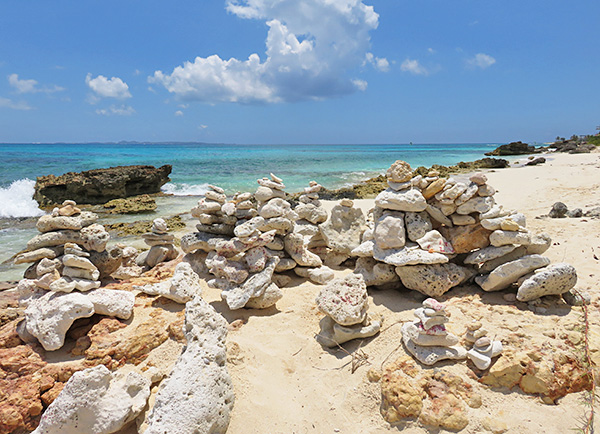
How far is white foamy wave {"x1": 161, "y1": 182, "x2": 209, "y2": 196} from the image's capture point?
63.0ft

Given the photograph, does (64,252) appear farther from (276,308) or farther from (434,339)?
(434,339)

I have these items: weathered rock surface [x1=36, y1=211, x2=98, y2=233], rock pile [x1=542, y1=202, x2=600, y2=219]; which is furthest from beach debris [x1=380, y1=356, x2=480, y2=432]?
rock pile [x1=542, y1=202, x2=600, y2=219]

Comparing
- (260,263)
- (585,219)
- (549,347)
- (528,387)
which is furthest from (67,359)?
(585,219)

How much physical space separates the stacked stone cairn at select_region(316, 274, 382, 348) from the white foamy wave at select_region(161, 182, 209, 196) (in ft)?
51.5

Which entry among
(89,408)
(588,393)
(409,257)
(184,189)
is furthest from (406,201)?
(184,189)

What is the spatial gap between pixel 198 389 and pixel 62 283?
2.14 m

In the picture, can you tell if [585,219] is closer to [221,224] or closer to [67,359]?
[221,224]

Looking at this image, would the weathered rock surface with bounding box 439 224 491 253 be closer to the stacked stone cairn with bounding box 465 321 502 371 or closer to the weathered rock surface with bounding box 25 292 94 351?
the stacked stone cairn with bounding box 465 321 502 371

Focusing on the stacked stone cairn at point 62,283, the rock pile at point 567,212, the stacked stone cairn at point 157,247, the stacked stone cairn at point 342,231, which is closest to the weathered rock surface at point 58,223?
the stacked stone cairn at point 62,283

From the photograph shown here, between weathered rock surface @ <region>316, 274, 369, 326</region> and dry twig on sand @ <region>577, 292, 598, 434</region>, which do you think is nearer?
dry twig on sand @ <region>577, 292, 598, 434</region>

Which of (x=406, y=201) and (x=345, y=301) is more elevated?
(x=406, y=201)

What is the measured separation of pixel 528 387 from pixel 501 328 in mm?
655

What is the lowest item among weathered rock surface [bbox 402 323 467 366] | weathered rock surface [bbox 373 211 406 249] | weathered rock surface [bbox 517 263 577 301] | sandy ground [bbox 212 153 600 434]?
sandy ground [bbox 212 153 600 434]

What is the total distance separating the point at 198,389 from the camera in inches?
108
